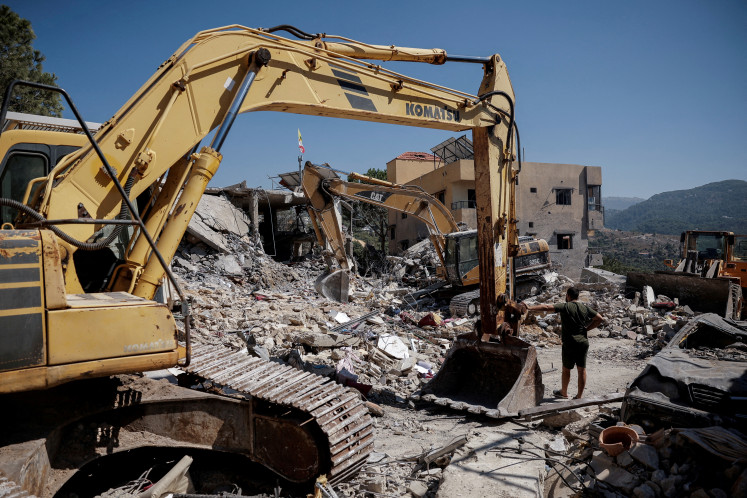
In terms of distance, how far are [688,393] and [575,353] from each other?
6.30ft

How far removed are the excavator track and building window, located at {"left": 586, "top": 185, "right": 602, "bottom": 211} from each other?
30911mm

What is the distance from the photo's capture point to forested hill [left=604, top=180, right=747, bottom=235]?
9894 centimetres

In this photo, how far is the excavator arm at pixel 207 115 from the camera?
128 inches

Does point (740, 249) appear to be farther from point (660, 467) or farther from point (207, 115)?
point (207, 115)

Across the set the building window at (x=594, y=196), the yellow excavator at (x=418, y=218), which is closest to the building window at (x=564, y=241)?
the building window at (x=594, y=196)

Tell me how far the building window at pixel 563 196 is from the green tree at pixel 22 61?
26852mm

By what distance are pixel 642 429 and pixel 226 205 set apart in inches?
680

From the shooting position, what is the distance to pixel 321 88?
4695 millimetres

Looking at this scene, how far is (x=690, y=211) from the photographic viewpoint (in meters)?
128

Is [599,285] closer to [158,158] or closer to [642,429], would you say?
[642,429]

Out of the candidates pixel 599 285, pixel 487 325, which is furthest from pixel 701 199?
pixel 487 325

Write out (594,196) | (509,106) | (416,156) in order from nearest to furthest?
(509,106), (594,196), (416,156)

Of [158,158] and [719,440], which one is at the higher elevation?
[158,158]

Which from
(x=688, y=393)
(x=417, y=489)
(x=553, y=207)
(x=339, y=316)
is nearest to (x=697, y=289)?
(x=339, y=316)
